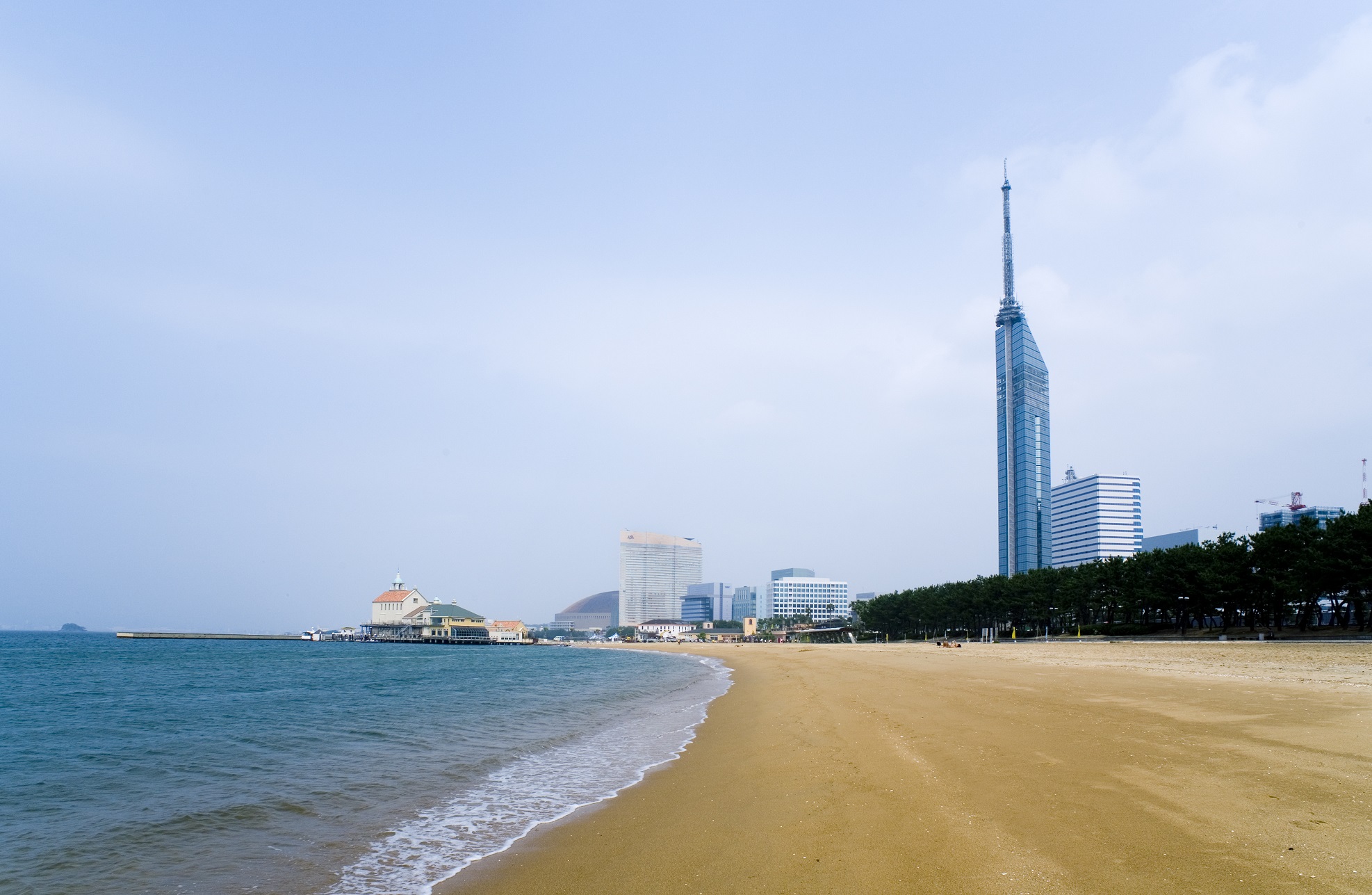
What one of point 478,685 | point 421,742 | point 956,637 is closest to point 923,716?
point 421,742

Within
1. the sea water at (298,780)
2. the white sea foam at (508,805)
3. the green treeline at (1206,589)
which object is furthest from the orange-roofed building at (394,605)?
the white sea foam at (508,805)

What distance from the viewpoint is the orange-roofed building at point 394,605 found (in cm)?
18175

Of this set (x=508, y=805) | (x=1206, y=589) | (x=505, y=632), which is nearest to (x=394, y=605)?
(x=505, y=632)

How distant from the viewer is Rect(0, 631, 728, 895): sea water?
9.22m

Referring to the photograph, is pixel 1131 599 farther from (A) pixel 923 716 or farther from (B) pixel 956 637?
(A) pixel 923 716

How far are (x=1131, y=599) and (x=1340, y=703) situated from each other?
199 ft

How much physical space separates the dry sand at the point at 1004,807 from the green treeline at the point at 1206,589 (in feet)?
129

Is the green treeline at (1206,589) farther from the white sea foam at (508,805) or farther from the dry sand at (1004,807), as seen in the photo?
the white sea foam at (508,805)

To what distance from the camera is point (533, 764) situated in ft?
51.5

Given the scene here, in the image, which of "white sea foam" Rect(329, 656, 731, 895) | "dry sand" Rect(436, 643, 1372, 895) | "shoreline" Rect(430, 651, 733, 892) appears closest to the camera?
"dry sand" Rect(436, 643, 1372, 895)

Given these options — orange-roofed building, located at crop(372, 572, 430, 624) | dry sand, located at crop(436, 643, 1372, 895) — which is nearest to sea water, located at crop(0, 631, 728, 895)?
dry sand, located at crop(436, 643, 1372, 895)

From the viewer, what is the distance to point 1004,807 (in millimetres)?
8469

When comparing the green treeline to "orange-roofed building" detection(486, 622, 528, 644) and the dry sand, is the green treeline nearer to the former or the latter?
the dry sand

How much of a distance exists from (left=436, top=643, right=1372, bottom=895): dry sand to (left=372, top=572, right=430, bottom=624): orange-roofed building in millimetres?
181614
